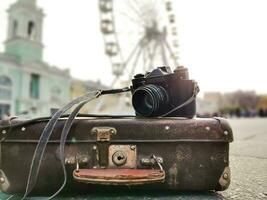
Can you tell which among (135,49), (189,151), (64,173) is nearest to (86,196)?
(64,173)

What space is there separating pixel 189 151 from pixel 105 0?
47.0 feet

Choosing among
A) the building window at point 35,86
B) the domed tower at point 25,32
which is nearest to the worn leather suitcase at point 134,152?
the domed tower at point 25,32

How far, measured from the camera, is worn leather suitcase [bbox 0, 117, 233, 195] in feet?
3.37

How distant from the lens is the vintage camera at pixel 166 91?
47.0 inches

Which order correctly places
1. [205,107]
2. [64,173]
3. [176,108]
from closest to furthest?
[64,173], [176,108], [205,107]

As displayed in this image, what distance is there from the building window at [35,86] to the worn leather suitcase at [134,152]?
28.2 meters

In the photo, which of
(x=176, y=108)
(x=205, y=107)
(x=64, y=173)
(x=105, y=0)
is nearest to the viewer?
(x=64, y=173)

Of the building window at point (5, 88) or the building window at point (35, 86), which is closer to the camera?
the building window at point (5, 88)

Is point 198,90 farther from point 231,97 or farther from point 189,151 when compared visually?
point 231,97

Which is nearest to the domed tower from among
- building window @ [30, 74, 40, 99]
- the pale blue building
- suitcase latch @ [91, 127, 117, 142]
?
the pale blue building

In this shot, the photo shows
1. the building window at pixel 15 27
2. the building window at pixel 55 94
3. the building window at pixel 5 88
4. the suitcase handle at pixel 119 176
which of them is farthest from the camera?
the building window at pixel 55 94

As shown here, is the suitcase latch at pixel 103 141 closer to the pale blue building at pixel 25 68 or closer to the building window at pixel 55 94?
the pale blue building at pixel 25 68

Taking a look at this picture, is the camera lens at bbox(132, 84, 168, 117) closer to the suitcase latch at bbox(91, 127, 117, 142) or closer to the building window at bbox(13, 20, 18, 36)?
the suitcase latch at bbox(91, 127, 117, 142)

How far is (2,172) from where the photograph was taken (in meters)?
A: 1.04
